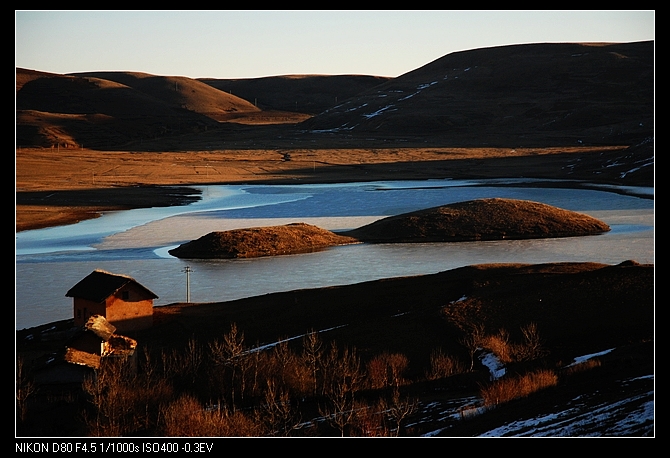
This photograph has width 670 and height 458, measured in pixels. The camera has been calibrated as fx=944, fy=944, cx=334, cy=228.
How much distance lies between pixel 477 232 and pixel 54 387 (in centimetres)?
3925

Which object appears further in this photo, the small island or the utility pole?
the small island

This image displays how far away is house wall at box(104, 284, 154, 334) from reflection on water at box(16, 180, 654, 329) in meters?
3.69

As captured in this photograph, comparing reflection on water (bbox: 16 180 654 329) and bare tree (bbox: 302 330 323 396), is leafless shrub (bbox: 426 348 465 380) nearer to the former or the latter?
bare tree (bbox: 302 330 323 396)

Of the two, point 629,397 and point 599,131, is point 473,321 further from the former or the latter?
point 599,131

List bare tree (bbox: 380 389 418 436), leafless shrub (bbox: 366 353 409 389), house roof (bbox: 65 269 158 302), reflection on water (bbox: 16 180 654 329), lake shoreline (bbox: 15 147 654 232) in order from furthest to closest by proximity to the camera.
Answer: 1. lake shoreline (bbox: 15 147 654 232)
2. reflection on water (bbox: 16 180 654 329)
3. house roof (bbox: 65 269 158 302)
4. leafless shrub (bbox: 366 353 409 389)
5. bare tree (bbox: 380 389 418 436)

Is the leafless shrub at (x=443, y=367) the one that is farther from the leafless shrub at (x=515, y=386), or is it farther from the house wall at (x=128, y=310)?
the house wall at (x=128, y=310)

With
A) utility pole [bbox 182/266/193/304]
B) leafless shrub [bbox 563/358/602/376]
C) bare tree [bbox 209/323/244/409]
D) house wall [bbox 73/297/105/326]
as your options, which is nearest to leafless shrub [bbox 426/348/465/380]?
leafless shrub [bbox 563/358/602/376]

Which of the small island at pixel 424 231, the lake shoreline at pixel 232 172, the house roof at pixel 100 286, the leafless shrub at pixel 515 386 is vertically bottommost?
the leafless shrub at pixel 515 386

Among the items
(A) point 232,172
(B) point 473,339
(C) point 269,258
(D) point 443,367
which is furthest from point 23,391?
(A) point 232,172

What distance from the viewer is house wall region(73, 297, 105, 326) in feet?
110

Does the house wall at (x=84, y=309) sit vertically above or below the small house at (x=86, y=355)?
above

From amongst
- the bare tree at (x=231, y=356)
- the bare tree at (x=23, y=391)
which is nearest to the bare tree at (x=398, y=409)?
the bare tree at (x=231, y=356)

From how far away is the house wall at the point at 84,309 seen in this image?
33.4m

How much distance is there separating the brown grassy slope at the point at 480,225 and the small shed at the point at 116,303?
86.0ft
